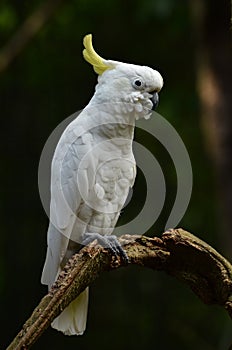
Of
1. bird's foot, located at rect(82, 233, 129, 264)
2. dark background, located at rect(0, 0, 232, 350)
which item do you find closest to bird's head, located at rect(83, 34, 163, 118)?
bird's foot, located at rect(82, 233, 129, 264)

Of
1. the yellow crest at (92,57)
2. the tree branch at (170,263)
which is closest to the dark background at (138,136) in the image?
the yellow crest at (92,57)

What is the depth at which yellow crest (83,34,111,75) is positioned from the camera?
1700 millimetres

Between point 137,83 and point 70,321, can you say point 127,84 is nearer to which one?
point 137,83

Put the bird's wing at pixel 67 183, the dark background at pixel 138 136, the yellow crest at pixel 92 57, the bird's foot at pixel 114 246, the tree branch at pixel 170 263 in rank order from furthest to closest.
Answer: the dark background at pixel 138 136 → the bird's wing at pixel 67 183 → the yellow crest at pixel 92 57 → the bird's foot at pixel 114 246 → the tree branch at pixel 170 263

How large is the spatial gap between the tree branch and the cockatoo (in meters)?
0.26

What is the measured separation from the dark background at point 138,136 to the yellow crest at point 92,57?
2.09 m

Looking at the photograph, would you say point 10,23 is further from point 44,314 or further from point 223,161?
point 44,314

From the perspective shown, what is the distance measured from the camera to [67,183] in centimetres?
186

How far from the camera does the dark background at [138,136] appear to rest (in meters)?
4.32

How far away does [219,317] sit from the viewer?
4.86 metres

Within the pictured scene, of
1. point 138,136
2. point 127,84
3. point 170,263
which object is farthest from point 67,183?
point 138,136

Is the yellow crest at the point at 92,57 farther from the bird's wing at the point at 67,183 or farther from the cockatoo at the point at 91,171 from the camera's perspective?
the bird's wing at the point at 67,183

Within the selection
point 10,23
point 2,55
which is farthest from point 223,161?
point 10,23

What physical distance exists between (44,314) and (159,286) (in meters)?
3.81
